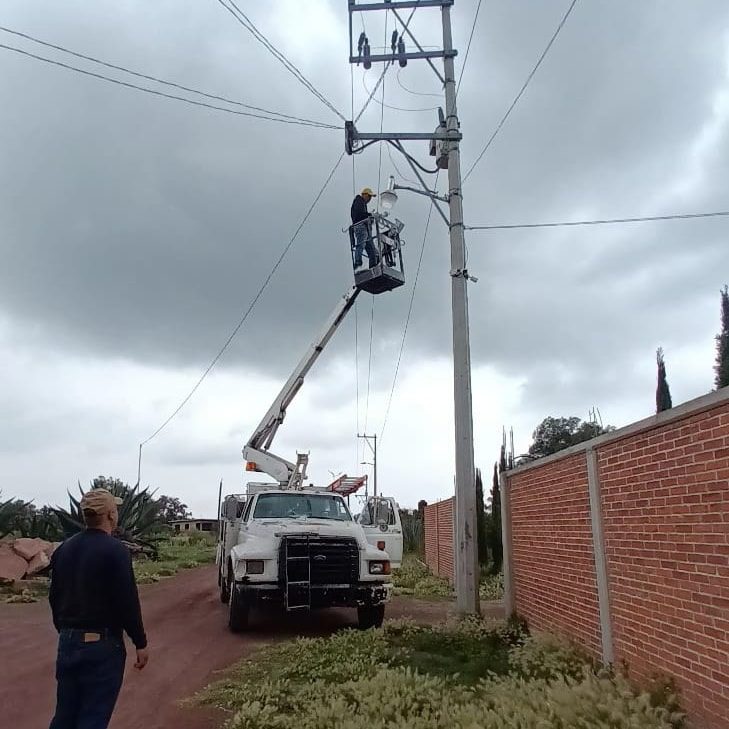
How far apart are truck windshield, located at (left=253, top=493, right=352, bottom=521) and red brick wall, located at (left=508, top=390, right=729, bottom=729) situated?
493cm

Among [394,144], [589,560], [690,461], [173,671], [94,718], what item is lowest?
[173,671]

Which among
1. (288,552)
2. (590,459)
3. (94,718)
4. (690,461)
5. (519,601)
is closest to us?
(94,718)

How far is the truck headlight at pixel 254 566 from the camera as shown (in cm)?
967

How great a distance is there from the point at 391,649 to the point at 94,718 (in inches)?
186

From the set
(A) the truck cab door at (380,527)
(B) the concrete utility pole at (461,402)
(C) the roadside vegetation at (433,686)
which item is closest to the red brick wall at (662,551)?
(C) the roadside vegetation at (433,686)

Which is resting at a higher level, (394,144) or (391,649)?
(394,144)

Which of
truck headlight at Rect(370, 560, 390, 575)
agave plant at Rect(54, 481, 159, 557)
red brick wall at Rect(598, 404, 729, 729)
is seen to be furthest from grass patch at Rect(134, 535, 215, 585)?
red brick wall at Rect(598, 404, 729, 729)

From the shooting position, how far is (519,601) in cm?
917

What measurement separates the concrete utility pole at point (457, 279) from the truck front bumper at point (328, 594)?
1.28 meters

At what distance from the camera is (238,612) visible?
32.8 ft

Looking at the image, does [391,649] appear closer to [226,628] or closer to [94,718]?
[226,628]

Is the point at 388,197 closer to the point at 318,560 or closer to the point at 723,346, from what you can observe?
the point at 318,560

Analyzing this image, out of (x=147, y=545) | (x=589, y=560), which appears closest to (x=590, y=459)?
(x=589, y=560)

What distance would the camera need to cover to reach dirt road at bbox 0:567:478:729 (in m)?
5.90
